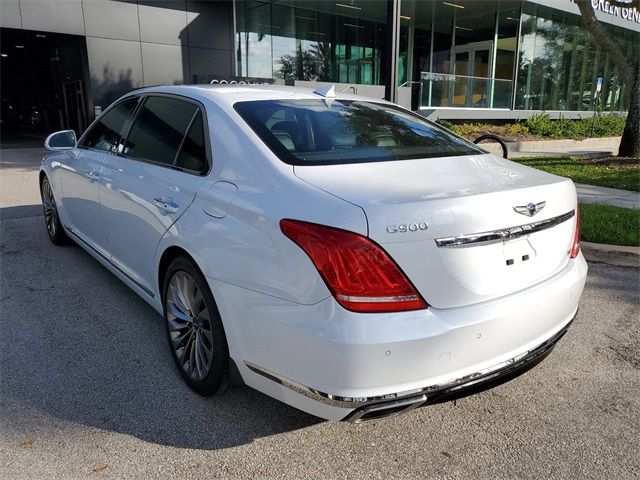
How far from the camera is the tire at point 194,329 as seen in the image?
103 inches

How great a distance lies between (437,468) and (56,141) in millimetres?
4561

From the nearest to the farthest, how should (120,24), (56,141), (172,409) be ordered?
1. (172,409)
2. (56,141)
3. (120,24)

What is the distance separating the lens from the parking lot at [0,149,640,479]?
2.37m

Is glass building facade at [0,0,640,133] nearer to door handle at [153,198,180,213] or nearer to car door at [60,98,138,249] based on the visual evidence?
car door at [60,98,138,249]

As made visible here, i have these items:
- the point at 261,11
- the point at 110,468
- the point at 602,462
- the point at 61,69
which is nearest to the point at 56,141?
the point at 110,468

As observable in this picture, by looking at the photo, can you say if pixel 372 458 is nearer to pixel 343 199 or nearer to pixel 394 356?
pixel 394 356

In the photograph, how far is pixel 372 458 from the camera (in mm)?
2430

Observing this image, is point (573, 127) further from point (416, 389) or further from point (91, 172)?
point (416, 389)

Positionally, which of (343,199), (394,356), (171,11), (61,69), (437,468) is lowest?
(437,468)

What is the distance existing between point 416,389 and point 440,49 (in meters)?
26.3

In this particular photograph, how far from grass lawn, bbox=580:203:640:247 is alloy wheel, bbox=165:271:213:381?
184 inches

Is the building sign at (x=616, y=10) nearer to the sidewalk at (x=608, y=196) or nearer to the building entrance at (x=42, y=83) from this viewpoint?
the sidewalk at (x=608, y=196)

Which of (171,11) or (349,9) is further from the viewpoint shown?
(349,9)

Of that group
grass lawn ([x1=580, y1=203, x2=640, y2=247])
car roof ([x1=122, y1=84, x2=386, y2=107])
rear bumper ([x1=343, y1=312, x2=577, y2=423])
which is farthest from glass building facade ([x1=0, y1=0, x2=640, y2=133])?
rear bumper ([x1=343, y1=312, x2=577, y2=423])
